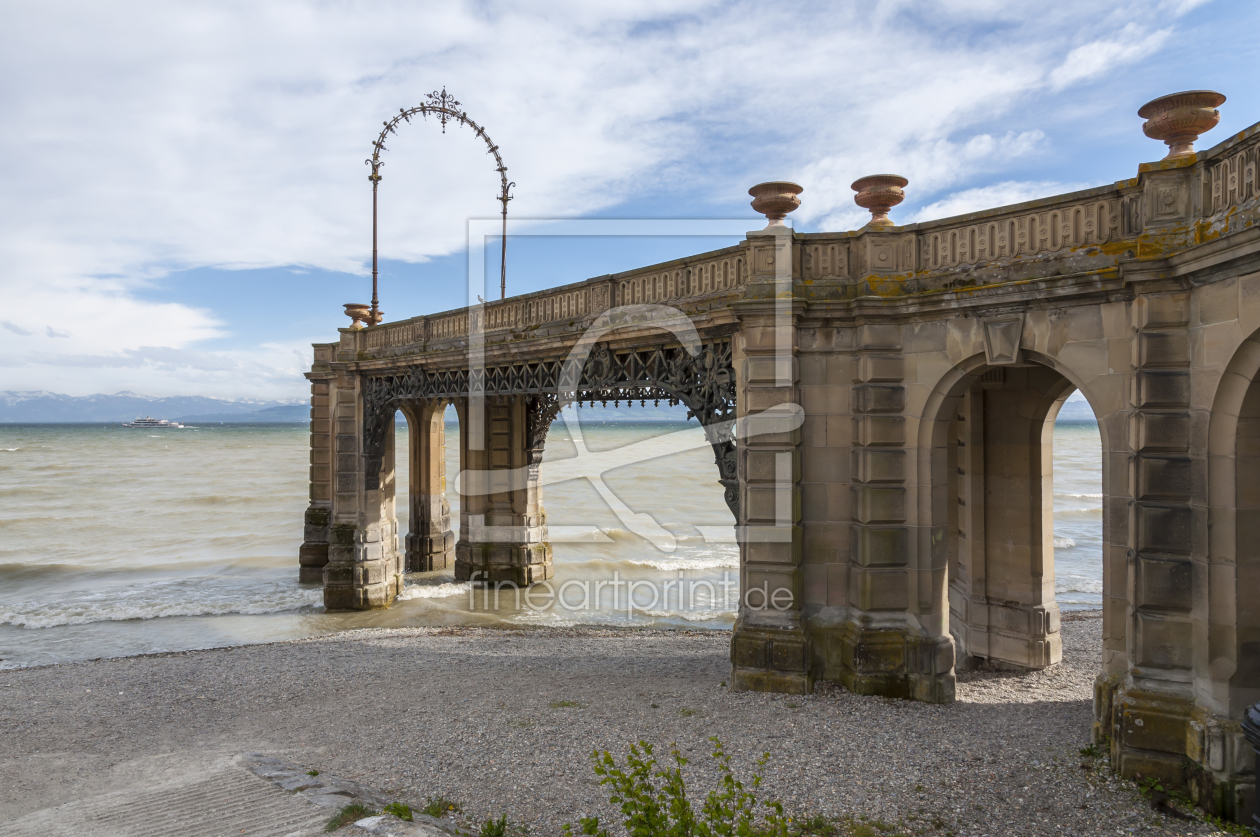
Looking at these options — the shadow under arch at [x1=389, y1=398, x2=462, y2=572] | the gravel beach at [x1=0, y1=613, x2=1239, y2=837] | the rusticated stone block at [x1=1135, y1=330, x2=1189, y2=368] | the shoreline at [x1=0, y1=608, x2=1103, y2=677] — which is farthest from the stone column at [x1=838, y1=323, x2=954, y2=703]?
the shadow under arch at [x1=389, y1=398, x2=462, y2=572]

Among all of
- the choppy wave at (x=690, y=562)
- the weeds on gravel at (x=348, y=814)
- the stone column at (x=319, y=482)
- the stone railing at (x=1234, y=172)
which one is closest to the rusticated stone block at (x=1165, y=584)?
the stone railing at (x=1234, y=172)

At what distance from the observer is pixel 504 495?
2267 centimetres

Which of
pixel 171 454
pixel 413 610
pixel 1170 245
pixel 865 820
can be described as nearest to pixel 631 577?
pixel 413 610

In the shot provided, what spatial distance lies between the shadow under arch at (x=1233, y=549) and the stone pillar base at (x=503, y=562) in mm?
18361

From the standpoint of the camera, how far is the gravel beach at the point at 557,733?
24.0 feet

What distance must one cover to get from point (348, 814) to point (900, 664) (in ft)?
24.0

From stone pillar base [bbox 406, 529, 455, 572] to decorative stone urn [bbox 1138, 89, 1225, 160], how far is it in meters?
23.3

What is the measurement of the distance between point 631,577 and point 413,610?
7.89m

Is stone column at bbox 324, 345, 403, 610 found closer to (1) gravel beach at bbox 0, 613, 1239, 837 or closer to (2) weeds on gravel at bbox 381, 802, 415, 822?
(1) gravel beach at bbox 0, 613, 1239, 837

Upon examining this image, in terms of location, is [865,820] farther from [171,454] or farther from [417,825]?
[171,454]

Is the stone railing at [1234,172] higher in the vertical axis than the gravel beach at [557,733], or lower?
higher

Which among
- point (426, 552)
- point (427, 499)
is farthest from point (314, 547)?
A: point (427, 499)

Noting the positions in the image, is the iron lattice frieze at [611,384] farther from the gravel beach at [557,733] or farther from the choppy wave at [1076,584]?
the choppy wave at [1076,584]

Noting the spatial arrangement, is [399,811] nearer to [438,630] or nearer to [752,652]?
[752,652]
